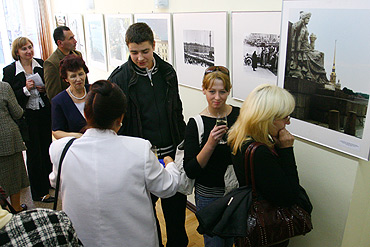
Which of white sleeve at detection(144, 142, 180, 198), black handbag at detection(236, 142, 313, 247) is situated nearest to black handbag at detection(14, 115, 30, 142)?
white sleeve at detection(144, 142, 180, 198)

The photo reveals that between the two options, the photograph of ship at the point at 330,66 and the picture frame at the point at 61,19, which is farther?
the picture frame at the point at 61,19

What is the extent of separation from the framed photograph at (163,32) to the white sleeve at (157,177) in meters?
2.25

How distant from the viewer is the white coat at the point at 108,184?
5.25 feet

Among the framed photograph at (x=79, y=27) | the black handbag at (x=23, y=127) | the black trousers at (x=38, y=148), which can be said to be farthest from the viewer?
the framed photograph at (x=79, y=27)

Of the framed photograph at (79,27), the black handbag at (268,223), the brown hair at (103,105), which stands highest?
the framed photograph at (79,27)

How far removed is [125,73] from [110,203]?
1.17m

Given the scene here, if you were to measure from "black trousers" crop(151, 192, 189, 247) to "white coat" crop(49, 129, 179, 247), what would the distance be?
0.85 metres

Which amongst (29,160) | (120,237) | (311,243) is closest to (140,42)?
(120,237)

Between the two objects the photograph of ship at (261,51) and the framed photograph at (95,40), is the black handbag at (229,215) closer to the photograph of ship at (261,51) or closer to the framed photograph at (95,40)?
the photograph of ship at (261,51)

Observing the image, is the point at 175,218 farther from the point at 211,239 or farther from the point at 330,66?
the point at 330,66

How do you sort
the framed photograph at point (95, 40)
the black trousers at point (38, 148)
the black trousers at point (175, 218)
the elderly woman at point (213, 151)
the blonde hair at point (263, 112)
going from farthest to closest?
1. the framed photograph at point (95, 40)
2. the black trousers at point (38, 148)
3. the black trousers at point (175, 218)
4. the elderly woman at point (213, 151)
5. the blonde hair at point (263, 112)

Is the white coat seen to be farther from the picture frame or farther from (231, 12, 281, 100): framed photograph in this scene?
the picture frame

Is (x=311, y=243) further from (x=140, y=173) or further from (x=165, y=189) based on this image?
(x=140, y=173)

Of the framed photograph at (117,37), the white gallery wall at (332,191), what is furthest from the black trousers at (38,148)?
the white gallery wall at (332,191)
